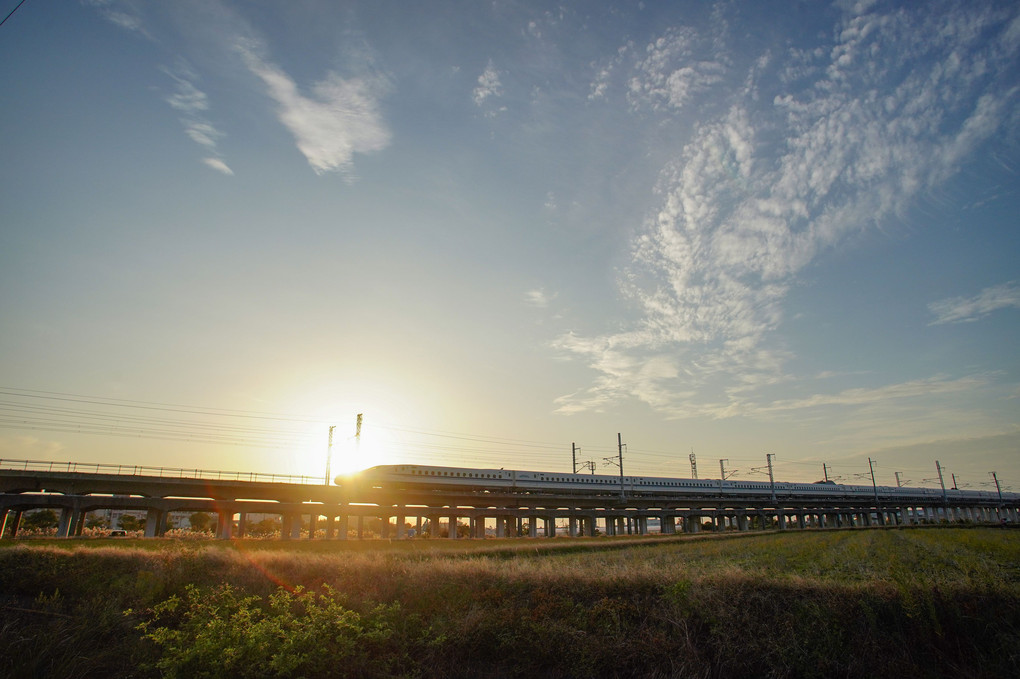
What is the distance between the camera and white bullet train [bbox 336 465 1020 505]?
66.5 m

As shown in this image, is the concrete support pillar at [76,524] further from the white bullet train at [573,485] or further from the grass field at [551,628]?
the grass field at [551,628]

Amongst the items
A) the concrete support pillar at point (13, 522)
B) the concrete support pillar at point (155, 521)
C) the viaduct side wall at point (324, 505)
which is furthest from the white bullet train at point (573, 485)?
the concrete support pillar at point (13, 522)

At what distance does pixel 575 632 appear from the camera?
50.5ft

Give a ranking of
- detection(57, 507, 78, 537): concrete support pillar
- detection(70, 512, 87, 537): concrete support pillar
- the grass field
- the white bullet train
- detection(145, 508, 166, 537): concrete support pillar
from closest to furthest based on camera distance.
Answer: the grass field
detection(57, 507, 78, 537): concrete support pillar
detection(70, 512, 87, 537): concrete support pillar
detection(145, 508, 166, 537): concrete support pillar
the white bullet train

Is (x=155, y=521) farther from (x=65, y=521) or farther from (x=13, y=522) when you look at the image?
(x=13, y=522)

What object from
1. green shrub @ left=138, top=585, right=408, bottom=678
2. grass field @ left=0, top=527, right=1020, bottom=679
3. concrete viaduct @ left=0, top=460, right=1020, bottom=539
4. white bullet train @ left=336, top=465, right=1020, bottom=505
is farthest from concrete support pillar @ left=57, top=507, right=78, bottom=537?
green shrub @ left=138, top=585, right=408, bottom=678

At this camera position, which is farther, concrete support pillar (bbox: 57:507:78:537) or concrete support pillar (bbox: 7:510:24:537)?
concrete support pillar (bbox: 57:507:78:537)

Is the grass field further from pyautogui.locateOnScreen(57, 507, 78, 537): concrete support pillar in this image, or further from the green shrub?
pyautogui.locateOnScreen(57, 507, 78, 537): concrete support pillar

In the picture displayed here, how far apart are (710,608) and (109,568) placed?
950 inches

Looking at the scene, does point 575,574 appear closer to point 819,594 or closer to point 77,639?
point 819,594

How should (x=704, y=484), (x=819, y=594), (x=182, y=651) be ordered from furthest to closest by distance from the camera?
(x=704, y=484) < (x=819, y=594) < (x=182, y=651)

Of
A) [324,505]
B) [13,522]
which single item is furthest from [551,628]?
[13,522]

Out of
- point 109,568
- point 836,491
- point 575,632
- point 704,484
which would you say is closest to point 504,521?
point 704,484

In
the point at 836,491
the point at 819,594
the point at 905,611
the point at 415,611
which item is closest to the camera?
the point at 905,611
